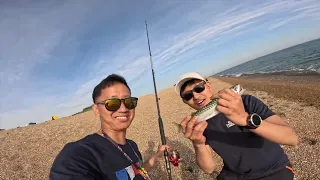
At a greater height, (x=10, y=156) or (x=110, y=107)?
(x=110, y=107)

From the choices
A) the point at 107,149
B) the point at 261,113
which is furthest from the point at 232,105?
the point at 107,149

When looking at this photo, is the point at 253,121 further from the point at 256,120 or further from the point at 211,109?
the point at 211,109

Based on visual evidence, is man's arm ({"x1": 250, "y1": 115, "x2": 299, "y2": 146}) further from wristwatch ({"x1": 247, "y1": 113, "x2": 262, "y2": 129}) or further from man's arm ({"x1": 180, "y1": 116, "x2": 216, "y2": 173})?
man's arm ({"x1": 180, "y1": 116, "x2": 216, "y2": 173})

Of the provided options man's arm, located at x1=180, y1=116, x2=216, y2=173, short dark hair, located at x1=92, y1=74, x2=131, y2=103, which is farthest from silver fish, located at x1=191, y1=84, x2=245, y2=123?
short dark hair, located at x1=92, y1=74, x2=131, y2=103

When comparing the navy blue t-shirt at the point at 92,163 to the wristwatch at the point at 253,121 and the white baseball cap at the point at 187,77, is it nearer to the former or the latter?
the wristwatch at the point at 253,121

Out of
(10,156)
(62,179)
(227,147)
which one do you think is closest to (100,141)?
(62,179)

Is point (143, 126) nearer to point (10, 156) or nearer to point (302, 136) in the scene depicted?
point (10, 156)

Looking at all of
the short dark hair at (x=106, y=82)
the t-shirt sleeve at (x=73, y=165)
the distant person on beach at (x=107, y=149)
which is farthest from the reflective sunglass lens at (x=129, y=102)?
the t-shirt sleeve at (x=73, y=165)
